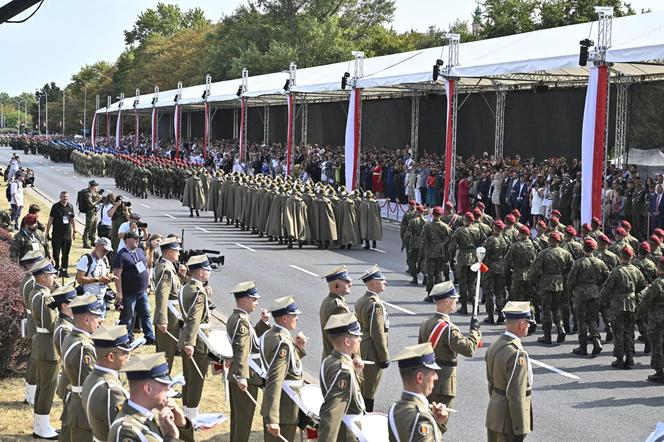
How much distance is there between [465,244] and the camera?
58.5 ft

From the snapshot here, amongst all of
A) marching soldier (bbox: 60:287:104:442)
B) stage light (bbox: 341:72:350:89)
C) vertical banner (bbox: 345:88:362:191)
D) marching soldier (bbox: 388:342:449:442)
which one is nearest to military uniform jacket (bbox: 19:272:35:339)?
marching soldier (bbox: 60:287:104:442)

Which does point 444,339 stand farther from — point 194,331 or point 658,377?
point 658,377

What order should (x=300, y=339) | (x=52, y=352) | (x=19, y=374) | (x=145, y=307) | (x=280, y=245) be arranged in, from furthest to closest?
(x=280, y=245)
(x=145, y=307)
(x=19, y=374)
(x=52, y=352)
(x=300, y=339)

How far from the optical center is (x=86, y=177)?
5791 centimetres

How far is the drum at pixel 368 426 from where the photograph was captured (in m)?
6.90

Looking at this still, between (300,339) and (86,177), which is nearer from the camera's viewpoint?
(300,339)

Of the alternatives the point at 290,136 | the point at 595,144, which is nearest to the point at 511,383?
the point at 595,144

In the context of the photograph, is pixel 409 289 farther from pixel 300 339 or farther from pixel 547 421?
pixel 300 339

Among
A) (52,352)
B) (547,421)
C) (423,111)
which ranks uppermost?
(423,111)

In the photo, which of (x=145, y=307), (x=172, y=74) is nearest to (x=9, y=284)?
(x=145, y=307)

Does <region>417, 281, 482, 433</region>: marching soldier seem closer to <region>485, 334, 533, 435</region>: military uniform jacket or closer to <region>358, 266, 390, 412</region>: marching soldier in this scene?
<region>485, 334, 533, 435</region>: military uniform jacket

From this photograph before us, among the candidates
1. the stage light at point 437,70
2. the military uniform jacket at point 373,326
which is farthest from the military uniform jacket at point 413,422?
the stage light at point 437,70

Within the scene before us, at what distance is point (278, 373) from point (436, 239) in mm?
10958

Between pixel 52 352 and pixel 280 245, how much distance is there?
683 inches
